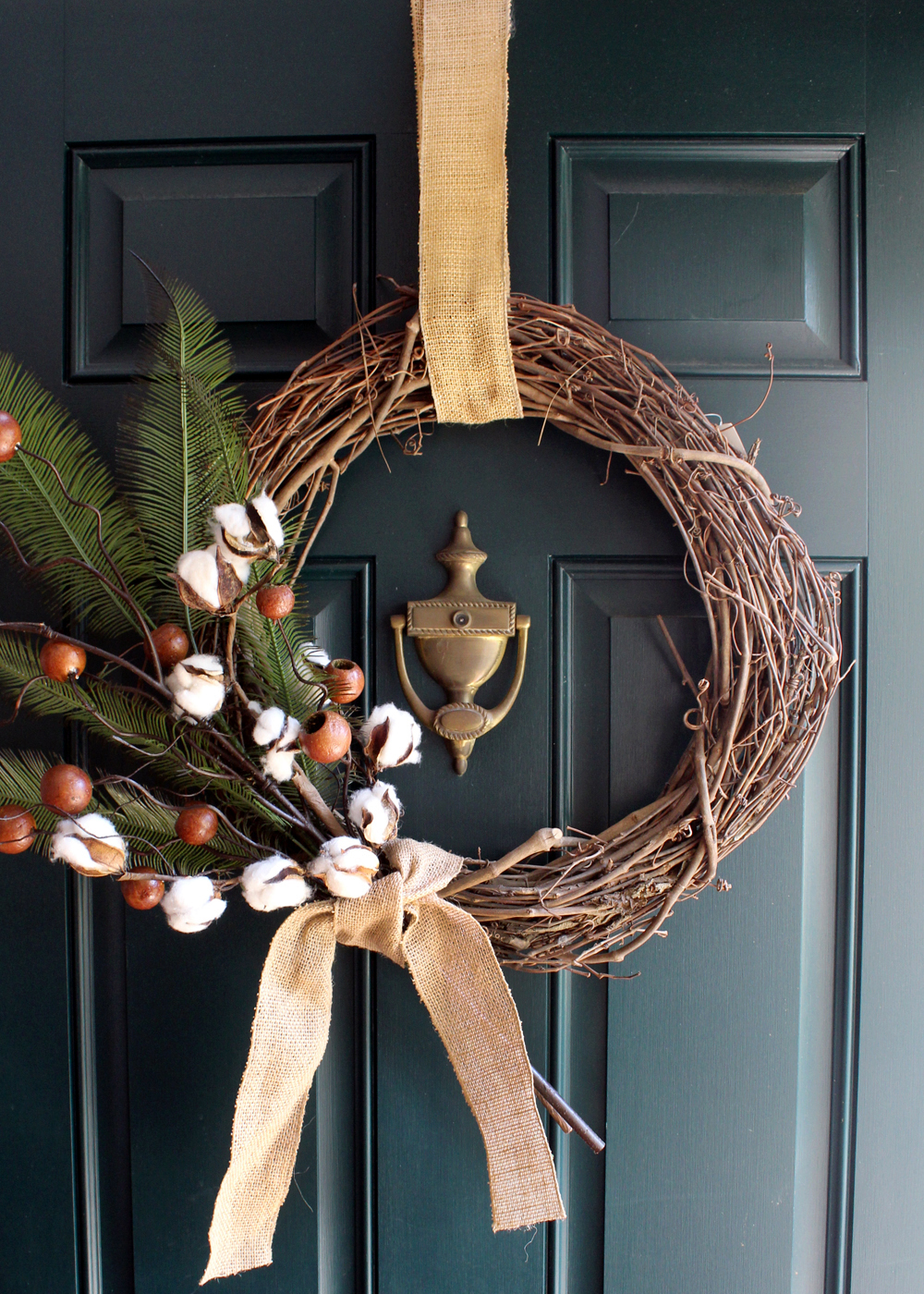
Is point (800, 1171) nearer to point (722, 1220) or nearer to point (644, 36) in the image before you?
point (722, 1220)

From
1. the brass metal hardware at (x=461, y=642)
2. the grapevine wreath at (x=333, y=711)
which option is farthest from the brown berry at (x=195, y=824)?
the brass metal hardware at (x=461, y=642)

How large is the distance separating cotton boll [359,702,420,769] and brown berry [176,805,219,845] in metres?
0.12

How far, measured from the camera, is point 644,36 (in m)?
0.71

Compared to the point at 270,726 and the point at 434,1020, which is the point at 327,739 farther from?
the point at 434,1020

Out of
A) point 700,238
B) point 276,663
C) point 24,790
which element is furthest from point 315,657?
point 700,238

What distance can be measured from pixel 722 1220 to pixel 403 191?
992 millimetres

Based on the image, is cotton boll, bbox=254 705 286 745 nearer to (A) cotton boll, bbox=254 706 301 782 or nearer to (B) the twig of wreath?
(A) cotton boll, bbox=254 706 301 782

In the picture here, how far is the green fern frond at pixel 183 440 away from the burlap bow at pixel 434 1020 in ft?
0.91

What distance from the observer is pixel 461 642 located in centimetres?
70

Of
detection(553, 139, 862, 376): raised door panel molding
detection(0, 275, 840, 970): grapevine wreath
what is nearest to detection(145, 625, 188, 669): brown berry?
detection(0, 275, 840, 970): grapevine wreath

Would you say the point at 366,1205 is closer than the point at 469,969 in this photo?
No

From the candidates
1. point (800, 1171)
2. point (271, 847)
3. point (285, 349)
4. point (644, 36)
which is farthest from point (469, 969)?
point (644, 36)

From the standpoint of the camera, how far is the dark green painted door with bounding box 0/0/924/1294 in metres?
0.71

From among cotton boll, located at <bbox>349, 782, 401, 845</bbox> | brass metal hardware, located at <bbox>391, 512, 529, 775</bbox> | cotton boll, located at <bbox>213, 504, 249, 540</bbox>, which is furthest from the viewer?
brass metal hardware, located at <bbox>391, 512, 529, 775</bbox>
